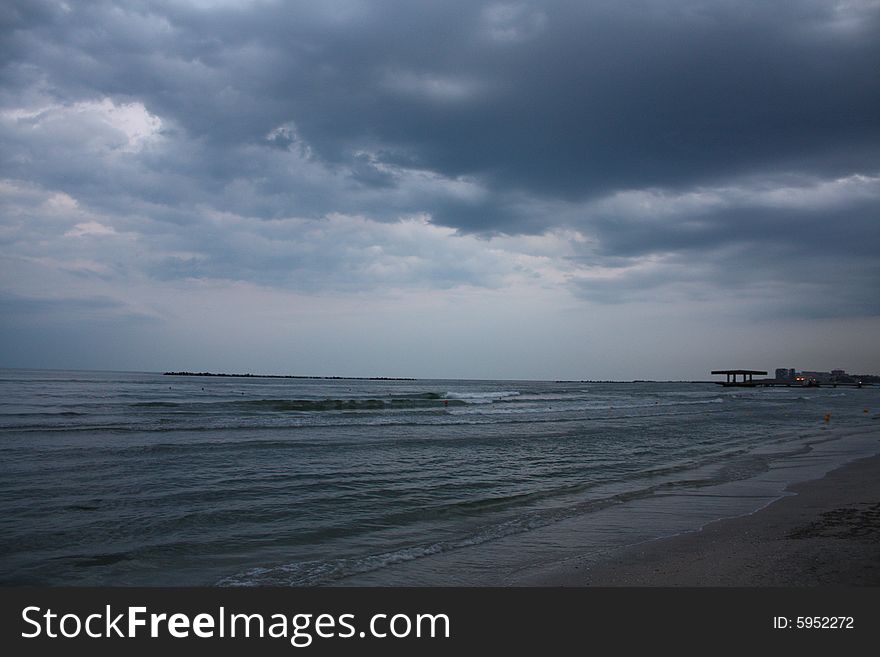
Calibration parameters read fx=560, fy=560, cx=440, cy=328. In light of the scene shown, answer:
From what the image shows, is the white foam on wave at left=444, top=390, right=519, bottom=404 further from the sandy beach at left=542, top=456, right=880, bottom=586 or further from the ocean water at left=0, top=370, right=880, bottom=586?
the sandy beach at left=542, top=456, right=880, bottom=586

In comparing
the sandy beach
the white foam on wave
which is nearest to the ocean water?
the sandy beach

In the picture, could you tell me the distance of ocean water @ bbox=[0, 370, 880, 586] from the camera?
8164 mm

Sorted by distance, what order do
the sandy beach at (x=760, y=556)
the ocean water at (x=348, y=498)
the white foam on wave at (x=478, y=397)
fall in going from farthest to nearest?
1. the white foam on wave at (x=478, y=397)
2. the ocean water at (x=348, y=498)
3. the sandy beach at (x=760, y=556)

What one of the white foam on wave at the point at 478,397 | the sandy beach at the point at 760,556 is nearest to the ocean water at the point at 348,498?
the sandy beach at the point at 760,556

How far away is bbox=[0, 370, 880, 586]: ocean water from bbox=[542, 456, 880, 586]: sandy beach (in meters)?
0.69

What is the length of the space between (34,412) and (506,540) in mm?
34177

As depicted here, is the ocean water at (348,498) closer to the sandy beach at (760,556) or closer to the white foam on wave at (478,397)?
the sandy beach at (760,556)

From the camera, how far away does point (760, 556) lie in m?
7.70

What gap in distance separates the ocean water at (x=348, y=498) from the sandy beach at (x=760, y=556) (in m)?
0.69

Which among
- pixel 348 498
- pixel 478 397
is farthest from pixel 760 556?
pixel 478 397

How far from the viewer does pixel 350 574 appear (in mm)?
7754

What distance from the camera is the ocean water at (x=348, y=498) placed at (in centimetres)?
816

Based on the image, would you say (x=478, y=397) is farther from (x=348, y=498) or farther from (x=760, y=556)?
(x=760, y=556)

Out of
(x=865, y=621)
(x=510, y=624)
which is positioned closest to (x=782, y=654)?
(x=865, y=621)
